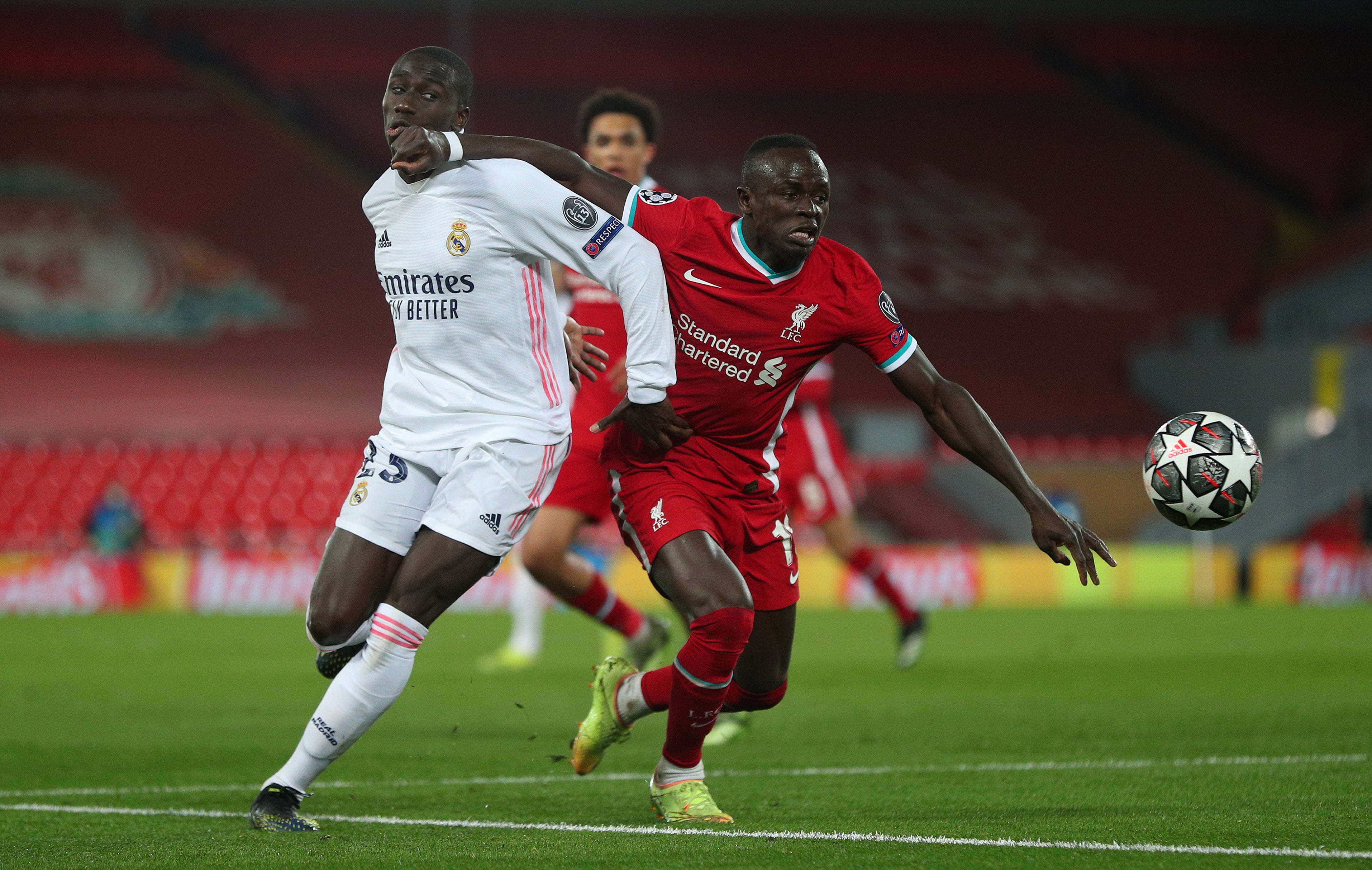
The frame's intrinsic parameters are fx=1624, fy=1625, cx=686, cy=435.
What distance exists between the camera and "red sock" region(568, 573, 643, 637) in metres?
7.12

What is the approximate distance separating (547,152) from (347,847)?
2181 millimetres

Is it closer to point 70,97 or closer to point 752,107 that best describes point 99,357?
point 70,97

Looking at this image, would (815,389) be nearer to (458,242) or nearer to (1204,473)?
(1204,473)

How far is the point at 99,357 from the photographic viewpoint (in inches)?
1094

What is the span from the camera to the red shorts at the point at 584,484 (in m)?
6.90

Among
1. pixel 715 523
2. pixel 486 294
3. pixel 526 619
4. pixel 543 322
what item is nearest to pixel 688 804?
pixel 715 523

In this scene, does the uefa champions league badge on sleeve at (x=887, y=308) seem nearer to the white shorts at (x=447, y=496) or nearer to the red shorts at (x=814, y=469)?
the white shorts at (x=447, y=496)

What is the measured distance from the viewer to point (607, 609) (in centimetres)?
718

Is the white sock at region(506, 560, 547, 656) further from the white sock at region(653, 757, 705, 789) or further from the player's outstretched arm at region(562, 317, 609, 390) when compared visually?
the white sock at region(653, 757, 705, 789)

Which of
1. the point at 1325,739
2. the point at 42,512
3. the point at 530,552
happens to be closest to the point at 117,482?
the point at 42,512

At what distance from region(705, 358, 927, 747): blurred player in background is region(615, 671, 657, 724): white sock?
3.32 m

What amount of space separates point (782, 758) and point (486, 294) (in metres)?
Result: 2.62

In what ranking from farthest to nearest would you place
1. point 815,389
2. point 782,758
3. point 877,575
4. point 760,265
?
point 877,575, point 815,389, point 782,758, point 760,265

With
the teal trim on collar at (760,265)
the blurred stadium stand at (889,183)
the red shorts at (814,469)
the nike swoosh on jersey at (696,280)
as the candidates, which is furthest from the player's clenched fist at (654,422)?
the blurred stadium stand at (889,183)
